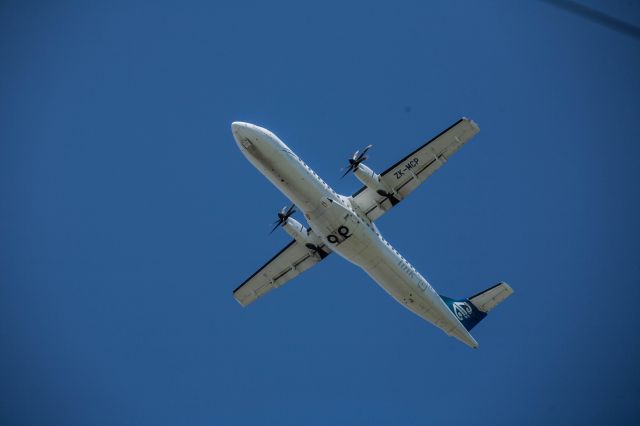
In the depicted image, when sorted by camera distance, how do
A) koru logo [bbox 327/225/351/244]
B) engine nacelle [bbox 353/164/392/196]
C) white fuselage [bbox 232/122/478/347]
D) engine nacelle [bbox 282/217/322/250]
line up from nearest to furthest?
white fuselage [bbox 232/122/478/347]
koru logo [bbox 327/225/351/244]
engine nacelle [bbox 353/164/392/196]
engine nacelle [bbox 282/217/322/250]

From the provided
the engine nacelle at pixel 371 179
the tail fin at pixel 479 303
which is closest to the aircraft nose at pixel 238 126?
the engine nacelle at pixel 371 179

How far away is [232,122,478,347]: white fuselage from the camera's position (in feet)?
64.3

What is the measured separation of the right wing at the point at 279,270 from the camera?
957 inches

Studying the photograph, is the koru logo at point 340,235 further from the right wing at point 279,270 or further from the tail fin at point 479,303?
the tail fin at point 479,303

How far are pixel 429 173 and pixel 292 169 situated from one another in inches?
212

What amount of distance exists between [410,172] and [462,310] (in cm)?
665

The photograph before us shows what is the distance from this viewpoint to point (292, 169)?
19812 millimetres

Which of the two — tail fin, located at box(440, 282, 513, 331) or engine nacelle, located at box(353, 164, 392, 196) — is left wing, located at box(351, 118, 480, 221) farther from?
tail fin, located at box(440, 282, 513, 331)

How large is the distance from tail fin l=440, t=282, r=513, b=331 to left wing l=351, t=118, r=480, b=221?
548cm

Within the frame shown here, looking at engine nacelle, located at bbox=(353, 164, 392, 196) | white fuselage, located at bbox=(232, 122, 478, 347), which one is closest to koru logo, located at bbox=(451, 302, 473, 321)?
white fuselage, located at bbox=(232, 122, 478, 347)

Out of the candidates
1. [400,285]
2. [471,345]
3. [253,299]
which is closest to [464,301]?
[471,345]

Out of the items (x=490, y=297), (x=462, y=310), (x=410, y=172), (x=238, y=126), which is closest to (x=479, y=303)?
(x=490, y=297)

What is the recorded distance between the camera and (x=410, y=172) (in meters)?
22.2

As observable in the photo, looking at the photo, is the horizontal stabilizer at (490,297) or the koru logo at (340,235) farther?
the horizontal stabilizer at (490,297)
